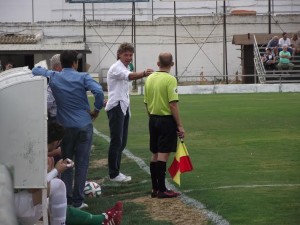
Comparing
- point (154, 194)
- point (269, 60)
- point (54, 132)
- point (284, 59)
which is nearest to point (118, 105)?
point (154, 194)

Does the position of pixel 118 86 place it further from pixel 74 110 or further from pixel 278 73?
pixel 278 73

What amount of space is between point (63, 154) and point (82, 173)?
0.32 metres

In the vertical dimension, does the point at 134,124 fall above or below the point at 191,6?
below

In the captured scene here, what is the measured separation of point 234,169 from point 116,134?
1.85 meters

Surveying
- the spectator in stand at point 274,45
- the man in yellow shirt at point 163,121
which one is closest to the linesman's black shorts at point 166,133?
the man in yellow shirt at point 163,121

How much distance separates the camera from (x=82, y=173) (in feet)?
32.0

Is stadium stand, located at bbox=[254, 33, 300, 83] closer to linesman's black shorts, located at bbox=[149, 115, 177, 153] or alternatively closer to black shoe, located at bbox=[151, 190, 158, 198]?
linesman's black shorts, located at bbox=[149, 115, 177, 153]

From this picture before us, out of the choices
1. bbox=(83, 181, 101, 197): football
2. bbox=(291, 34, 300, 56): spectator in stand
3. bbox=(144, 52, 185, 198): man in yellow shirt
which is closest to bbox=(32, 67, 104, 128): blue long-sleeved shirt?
bbox=(144, 52, 185, 198): man in yellow shirt

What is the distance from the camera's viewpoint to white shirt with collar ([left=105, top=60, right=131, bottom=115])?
11.6m

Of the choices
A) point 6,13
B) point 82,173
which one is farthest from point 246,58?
point 82,173

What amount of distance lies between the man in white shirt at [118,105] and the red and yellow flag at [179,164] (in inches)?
52.5

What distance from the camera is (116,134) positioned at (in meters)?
11.8

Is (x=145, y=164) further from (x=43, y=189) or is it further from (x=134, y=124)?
(x=134, y=124)

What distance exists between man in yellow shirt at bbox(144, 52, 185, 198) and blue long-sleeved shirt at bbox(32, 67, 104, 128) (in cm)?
107
